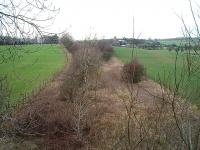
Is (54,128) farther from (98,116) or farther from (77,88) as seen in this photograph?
(77,88)

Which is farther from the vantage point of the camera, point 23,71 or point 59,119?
point 23,71

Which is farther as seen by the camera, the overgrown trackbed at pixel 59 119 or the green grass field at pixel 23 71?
the overgrown trackbed at pixel 59 119

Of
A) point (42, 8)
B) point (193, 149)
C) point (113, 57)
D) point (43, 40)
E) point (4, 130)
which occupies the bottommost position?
point (113, 57)

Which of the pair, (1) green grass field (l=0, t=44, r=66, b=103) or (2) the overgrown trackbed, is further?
(2) the overgrown trackbed

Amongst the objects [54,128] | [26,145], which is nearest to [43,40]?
[26,145]

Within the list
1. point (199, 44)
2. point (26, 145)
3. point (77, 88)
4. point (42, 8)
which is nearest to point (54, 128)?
point (26, 145)

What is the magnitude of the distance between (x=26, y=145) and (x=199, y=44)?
14.7 m

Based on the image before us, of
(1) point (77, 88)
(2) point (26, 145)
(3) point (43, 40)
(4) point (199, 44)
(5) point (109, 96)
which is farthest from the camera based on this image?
(5) point (109, 96)

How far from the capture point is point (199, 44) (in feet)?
17.3

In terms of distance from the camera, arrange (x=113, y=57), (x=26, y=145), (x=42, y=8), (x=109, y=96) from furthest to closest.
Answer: (x=113, y=57) < (x=109, y=96) < (x=26, y=145) < (x=42, y=8)

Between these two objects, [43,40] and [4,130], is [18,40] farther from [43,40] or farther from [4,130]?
[4,130]

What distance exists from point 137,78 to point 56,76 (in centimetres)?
853

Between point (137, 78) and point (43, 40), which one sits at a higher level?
point (43, 40)

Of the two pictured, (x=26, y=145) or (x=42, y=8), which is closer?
(x=42, y=8)
